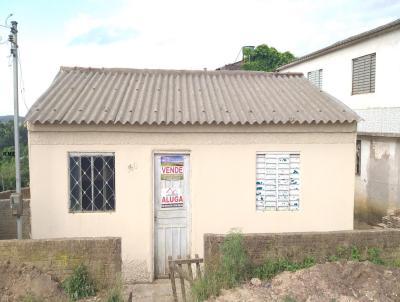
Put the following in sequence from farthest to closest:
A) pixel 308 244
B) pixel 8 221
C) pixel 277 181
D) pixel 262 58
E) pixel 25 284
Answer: pixel 262 58
pixel 8 221
pixel 277 181
pixel 308 244
pixel 25 284

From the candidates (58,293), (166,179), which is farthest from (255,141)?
(58,293)

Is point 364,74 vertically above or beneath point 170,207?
above

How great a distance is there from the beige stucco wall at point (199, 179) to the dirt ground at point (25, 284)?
73.4 inches

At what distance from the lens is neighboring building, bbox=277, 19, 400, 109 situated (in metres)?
11.8

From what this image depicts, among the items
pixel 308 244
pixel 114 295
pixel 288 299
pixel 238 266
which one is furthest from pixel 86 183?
pixel 288 299

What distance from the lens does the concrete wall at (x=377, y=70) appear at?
11742mm

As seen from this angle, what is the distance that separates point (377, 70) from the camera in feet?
41.3

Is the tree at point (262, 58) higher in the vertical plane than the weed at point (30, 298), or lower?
higher

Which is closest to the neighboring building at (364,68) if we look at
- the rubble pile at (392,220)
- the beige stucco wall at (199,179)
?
the rubble pile at (392,220)

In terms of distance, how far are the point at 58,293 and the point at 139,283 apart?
2379mm

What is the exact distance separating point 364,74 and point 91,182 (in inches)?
422

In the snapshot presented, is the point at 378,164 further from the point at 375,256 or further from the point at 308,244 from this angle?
the point at 308,244

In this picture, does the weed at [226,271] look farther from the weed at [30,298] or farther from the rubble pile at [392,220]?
the rubble pile at [392,220]

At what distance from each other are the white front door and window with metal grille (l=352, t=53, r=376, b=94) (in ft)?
28.5
